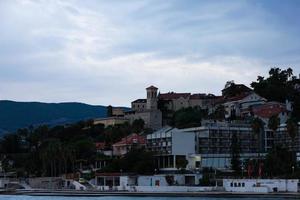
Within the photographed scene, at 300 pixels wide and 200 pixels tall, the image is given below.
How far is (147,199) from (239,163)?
23675 millimetres

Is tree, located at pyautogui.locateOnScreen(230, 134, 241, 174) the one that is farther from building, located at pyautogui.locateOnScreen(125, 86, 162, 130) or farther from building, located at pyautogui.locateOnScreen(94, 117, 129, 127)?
building, located at pyautogui.locateOnScreen(94, 117, 129, 127)

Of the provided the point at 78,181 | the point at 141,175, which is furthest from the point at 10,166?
the point at 141,175

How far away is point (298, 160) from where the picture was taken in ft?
305

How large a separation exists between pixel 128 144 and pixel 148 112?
32.3 metres

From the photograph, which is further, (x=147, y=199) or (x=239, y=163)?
(x=239, y=163)

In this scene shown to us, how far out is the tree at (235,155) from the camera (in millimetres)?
94312

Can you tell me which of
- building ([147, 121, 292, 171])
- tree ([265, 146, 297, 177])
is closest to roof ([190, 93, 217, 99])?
building ([147, 121, 292, 171])

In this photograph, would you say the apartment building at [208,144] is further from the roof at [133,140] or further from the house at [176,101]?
the house at [176,101]

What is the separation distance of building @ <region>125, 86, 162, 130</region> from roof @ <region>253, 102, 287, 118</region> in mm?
27652

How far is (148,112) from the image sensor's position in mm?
146250

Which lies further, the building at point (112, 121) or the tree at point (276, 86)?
the building at point (112, 121)

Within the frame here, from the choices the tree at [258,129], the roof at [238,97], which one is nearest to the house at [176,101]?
the roof at [238,97]

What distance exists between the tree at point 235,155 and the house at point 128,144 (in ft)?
59.2

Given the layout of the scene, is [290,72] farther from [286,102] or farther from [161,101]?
[161,101]
